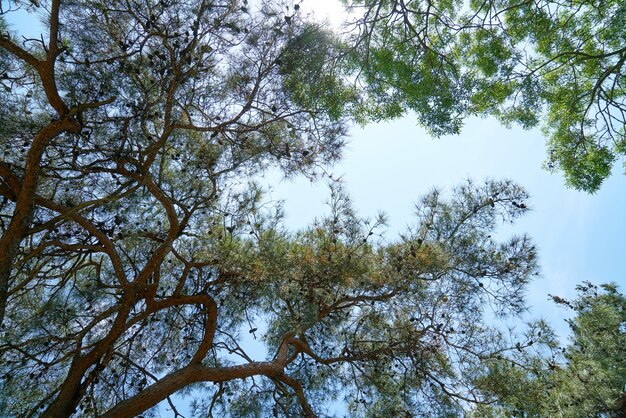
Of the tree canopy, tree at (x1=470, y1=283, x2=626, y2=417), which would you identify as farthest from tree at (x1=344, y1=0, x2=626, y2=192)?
tree at (x1=470, y1=283, x2=626, y2=417)

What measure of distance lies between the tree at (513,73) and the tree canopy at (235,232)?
0.03 m

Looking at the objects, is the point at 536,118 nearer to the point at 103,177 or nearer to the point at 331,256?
the point at 331,256

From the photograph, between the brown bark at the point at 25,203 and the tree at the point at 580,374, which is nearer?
the brown bark at the point at 25,203

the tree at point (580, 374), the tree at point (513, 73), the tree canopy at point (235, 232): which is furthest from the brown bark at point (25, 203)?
the tree at point (580, 374)

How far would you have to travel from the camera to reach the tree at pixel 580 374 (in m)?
2.81

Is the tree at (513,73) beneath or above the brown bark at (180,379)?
above

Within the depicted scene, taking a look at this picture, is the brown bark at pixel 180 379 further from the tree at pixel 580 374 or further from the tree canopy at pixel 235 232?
the tree at pixel 580 374

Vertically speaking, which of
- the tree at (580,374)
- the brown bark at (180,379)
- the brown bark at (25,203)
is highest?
the brown bark at (25,203)

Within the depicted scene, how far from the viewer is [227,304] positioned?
3.31 metres

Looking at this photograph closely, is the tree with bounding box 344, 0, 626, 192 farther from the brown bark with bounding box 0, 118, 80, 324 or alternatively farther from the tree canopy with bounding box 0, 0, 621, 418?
the brown bark with bounding box 0, 118, 80, 324

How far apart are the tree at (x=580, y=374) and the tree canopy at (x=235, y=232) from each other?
0.12 m

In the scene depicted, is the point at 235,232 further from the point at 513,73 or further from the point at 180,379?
the point at 513,73

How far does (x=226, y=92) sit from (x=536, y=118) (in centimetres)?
217

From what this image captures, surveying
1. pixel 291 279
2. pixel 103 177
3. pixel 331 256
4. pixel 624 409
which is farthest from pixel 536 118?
pixel 103 177
